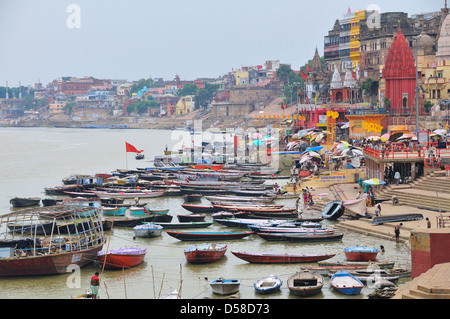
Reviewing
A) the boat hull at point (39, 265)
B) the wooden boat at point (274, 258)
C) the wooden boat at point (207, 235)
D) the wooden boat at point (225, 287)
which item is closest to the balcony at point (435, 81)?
the wooden boat at point (207, 235)

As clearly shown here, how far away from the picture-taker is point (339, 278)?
18781 mm

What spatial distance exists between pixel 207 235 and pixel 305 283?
791cm

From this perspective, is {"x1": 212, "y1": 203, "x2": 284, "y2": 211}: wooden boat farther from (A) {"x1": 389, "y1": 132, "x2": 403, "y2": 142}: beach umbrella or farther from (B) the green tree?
(B) the green tree

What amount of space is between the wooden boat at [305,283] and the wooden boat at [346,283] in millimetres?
372

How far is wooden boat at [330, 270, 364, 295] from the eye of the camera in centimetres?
1823

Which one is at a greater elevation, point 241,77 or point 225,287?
point 241,77

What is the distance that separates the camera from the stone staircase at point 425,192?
26552 millimetres

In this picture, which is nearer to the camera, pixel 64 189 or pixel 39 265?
pixel 39 265

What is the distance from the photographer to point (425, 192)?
92.8 ft

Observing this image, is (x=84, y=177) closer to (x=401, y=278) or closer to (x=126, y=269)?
(x=126, y=269)

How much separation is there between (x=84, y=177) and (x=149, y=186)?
5064 millimetres

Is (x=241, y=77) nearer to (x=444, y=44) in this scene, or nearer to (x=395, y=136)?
(x=444, y=44)

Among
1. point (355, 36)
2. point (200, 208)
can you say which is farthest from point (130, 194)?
point (355, 36)

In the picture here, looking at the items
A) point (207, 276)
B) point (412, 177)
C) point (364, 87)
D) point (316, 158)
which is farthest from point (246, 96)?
point (207, 276)
